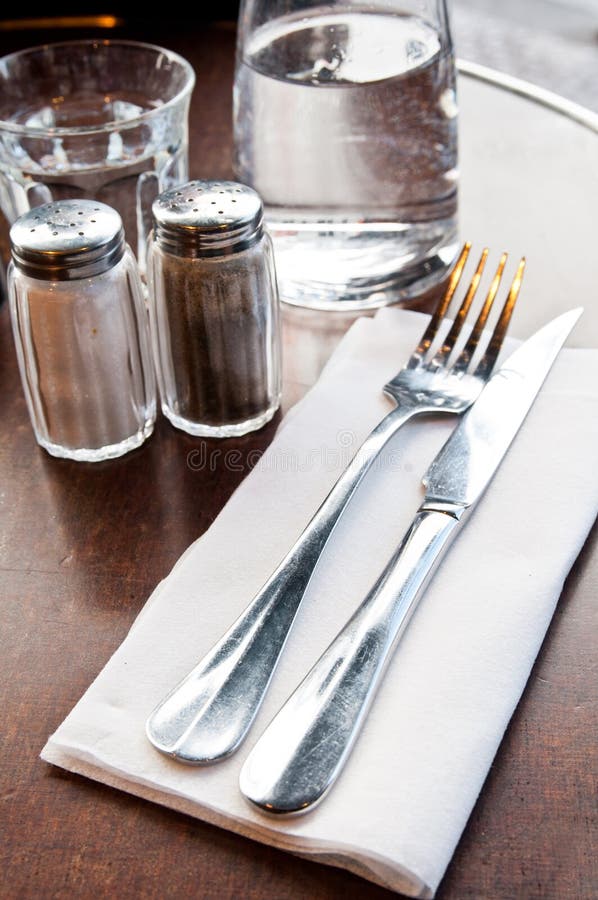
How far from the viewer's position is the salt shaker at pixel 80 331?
19.9 inches

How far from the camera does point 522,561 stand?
477 millimetres

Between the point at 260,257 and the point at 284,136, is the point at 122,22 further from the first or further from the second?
the point at 260,257

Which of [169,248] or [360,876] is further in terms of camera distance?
[169,248]

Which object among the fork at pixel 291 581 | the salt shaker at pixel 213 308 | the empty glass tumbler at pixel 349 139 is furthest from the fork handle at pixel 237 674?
the empty glass tumbler at pixel 349 139

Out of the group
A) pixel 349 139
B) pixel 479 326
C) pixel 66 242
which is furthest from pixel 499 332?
pixel 66 242

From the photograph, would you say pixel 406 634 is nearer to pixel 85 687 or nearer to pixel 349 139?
pixel 85 687

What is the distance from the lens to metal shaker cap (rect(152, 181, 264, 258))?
1.69ft

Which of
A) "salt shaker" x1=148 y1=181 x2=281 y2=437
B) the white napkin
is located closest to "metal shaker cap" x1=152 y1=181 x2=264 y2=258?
"salt shaker" x1=148 y1=181 x2=281 y2=437

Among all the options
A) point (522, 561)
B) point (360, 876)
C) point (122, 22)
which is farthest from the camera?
point (122, 22)

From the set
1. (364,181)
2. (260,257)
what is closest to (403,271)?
(364,181)

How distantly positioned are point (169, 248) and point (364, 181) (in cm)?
18

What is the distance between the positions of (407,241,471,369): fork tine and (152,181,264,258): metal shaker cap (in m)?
0.13

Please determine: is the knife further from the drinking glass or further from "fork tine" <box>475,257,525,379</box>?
the drinking glass

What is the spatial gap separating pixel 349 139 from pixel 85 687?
1.24 feet
